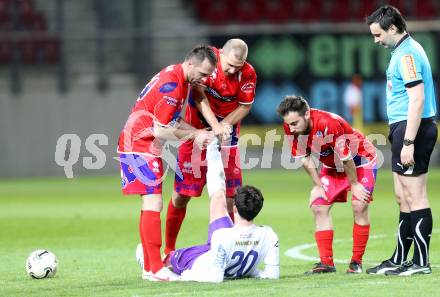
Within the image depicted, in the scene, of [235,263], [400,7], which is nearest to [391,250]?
[235,263]

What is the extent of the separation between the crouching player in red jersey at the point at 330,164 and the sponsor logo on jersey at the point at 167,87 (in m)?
0.86

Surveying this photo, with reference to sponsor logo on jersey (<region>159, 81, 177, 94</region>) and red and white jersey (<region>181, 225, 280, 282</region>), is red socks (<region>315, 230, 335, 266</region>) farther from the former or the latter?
sponsor logo on jersey (<region>159, 81, 177, 94</region>)

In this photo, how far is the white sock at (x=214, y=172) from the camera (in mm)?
8648

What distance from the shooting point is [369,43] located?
24.1 meters

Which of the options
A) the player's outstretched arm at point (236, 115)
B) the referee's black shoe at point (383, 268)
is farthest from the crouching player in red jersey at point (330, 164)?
the player's outstretched arm at point (236, 115)

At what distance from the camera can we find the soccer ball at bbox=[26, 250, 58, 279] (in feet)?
28.9

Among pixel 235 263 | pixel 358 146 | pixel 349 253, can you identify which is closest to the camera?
pixel 235 263

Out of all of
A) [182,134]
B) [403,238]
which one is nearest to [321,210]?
[403,238]

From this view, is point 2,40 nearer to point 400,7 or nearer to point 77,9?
point 77,9

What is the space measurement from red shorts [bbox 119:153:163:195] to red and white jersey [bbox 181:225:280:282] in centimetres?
72

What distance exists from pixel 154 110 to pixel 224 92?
1544 mm

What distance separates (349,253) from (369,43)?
1418 centimetres

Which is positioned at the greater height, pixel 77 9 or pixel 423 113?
pixel 77 9

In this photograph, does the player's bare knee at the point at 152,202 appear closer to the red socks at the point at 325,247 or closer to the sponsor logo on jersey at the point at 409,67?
the red socks at the point at 325,247
